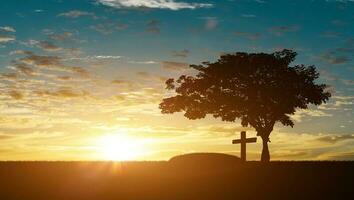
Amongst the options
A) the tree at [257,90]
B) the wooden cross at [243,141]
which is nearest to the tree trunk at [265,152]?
the tree at [257,90]

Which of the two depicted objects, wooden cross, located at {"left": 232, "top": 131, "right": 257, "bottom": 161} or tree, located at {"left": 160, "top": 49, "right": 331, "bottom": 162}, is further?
tree, located at {"left": 160, "top": 49, "right": 331, "bottom": 162}

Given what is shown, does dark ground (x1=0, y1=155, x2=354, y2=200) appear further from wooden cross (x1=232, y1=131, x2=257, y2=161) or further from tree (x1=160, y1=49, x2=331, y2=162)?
tree (x1=160, y1=49, x2=331, y2=162)

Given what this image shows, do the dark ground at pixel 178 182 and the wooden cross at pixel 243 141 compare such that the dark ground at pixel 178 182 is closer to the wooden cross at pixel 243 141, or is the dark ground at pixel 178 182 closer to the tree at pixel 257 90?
the wooden cross at pixel 243 141

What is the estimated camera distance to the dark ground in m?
22.9

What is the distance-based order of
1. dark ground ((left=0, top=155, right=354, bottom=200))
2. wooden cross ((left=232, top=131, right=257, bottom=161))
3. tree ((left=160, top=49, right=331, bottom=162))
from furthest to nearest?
tree ((left=160, top=49, right=331, bottom=162))
wooden cross ((left=232, top=131, right=257, bottom=161))
dark ground ((left=0, top=155, right=354, bottom=200))

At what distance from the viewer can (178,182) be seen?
1088 inches

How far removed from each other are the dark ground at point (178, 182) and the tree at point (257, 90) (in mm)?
12142

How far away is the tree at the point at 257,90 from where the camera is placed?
49.2 meters

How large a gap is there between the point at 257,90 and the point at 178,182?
930 inches

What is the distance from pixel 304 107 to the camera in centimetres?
5041

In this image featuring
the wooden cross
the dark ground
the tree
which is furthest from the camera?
the tree

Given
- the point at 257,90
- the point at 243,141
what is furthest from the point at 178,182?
the point at 257,90

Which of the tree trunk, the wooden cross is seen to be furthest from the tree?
the wooden cross

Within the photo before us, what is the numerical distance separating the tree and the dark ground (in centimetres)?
1214
